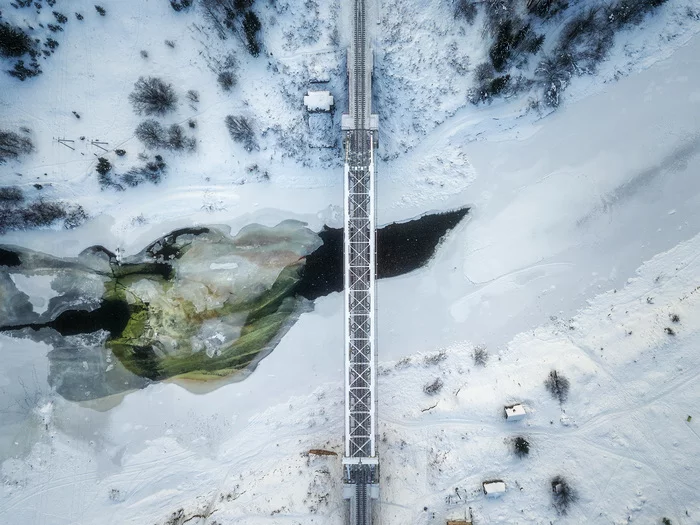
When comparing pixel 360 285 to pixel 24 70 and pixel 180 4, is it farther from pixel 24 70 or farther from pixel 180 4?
pixel 24 70

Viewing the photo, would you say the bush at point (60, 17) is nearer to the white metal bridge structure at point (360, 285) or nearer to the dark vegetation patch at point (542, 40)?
the white metal bridge structure at point (360, 285)

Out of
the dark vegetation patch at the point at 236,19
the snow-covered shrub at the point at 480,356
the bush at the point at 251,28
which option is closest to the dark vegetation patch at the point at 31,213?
the dark vegetation patch at the point at 236,19

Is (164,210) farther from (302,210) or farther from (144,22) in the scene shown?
(144,22)

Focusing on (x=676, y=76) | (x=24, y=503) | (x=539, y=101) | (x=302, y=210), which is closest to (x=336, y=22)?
(x=302, y=210)

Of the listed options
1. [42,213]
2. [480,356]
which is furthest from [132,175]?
[480,356]

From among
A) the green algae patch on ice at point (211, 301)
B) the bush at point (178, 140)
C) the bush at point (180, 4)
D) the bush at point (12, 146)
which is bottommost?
the green algae patch on ice at point (211, 301)

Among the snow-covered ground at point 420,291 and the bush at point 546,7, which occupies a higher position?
the bush at point 546,7
